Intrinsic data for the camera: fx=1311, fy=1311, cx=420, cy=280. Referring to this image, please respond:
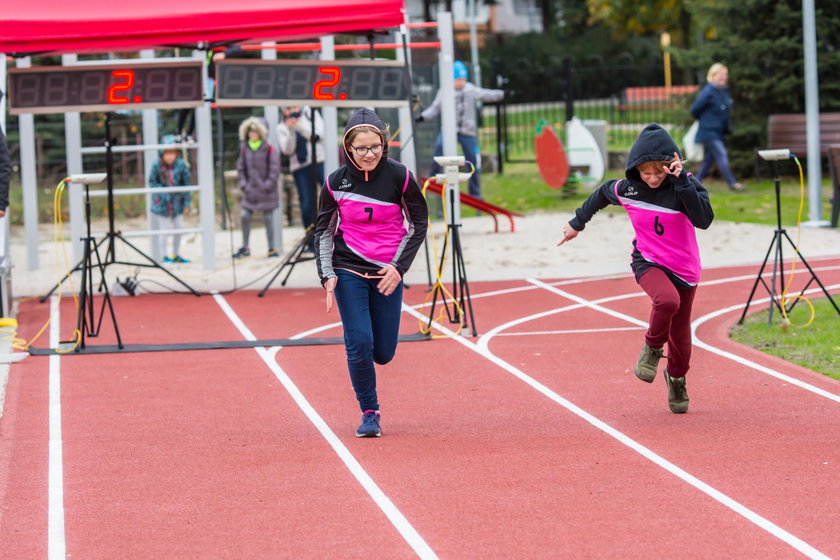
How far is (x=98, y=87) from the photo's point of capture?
12.7 meters

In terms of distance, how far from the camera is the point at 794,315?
1126 cm

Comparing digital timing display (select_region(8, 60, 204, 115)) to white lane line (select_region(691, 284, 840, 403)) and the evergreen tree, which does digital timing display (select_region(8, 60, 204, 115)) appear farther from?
the evergreen tree

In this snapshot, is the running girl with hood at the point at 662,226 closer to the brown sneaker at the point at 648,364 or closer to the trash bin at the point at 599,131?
the brown sneaker at the point at 648,364

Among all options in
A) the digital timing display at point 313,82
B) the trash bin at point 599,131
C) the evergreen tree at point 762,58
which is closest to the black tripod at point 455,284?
the digital timing display at point 313,82

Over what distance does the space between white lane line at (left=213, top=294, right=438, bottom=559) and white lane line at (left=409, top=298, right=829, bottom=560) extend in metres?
1.48

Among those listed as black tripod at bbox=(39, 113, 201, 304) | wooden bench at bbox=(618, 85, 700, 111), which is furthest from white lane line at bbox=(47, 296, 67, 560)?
wooden bench at bbox=(618, 85, 700, 111)

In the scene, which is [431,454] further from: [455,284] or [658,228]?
[455,284]

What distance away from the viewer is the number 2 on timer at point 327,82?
12539mm

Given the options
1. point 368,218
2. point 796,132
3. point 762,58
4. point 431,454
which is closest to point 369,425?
point 431,454

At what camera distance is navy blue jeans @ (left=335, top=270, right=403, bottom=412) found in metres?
7.46

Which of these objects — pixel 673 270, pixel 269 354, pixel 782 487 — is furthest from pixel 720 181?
pixel 782 487

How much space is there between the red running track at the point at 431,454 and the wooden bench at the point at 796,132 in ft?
34.5

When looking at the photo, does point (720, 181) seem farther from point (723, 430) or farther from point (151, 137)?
point (723, 430)

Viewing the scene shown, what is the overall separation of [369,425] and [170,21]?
5.72 metres
